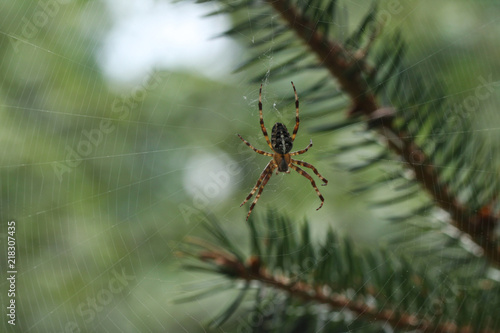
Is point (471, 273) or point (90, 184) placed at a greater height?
point (90, 184)

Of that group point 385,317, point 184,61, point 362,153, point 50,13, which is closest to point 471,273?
point 385,317

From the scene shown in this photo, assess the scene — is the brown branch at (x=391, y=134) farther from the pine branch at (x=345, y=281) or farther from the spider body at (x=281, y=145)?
the spider body at (x=281, y=145)

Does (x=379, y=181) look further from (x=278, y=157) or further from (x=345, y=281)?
(x=278, y=157)

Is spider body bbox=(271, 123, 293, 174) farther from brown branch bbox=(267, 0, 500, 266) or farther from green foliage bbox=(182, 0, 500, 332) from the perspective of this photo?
brown branch bbox=(267, 0, 500, 266)

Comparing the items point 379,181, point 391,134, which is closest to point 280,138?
point 379,181

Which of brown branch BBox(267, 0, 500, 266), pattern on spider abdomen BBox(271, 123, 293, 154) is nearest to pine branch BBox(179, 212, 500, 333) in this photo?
brown branch BBox(267, 0, 500, 266)

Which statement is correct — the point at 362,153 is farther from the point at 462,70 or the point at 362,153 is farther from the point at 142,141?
the point at 142,141
